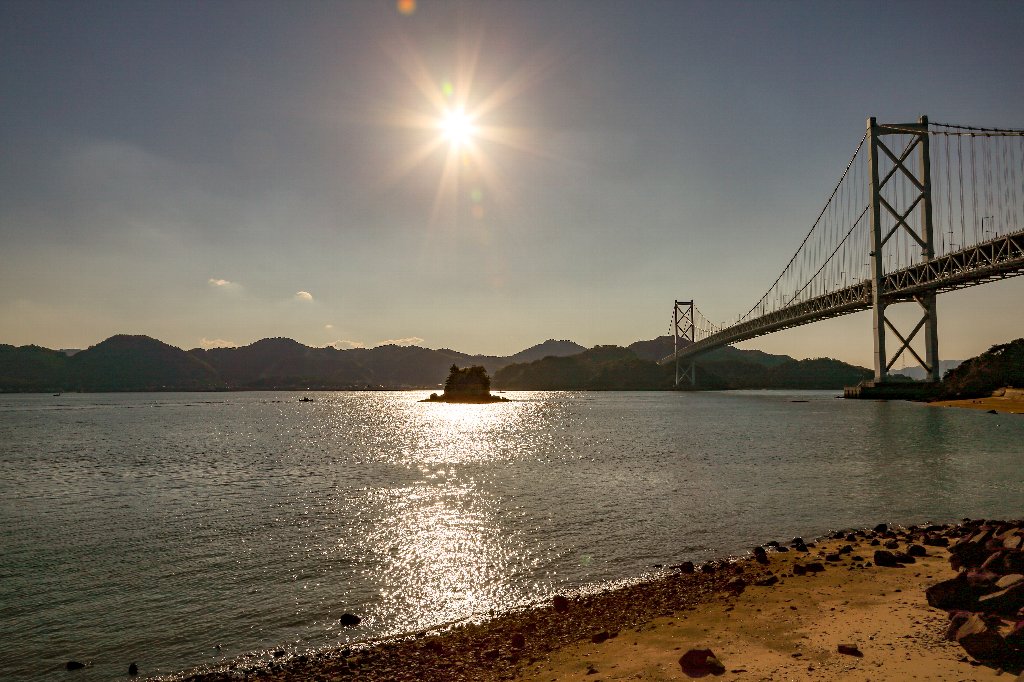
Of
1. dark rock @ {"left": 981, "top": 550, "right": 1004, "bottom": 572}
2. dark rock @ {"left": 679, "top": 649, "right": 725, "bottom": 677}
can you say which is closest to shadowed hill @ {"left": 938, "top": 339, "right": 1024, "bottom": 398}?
dark rock @ {"left": 981, "top": 550, "right": 1004, "bottom": 572}

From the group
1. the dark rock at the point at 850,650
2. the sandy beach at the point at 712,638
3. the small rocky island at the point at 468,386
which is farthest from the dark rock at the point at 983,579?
the small rocky island at the point at 468,386

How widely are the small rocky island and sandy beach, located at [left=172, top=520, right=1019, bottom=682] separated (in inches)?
5665

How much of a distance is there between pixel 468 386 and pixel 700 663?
150013mm

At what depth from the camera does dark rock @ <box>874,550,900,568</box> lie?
42.9ft

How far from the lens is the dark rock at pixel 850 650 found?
8.41 metres

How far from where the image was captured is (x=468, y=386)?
6191 inches

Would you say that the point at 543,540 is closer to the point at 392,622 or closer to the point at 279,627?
the point at 392,622

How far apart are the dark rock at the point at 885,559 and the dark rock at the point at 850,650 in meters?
5.63

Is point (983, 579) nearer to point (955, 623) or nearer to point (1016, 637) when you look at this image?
point (955, 623)

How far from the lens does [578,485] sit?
89.7ft

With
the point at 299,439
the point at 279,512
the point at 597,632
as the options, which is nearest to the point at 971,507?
the point at 597,632

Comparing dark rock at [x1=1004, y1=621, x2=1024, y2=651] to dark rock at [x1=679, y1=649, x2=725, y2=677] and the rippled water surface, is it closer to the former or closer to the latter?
dark rock at [x1=679, y1=649, x2=725, y2=677]

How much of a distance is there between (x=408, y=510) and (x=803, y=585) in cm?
1465

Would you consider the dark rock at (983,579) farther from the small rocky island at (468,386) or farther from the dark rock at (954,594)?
the small rocky island at (468,386)
